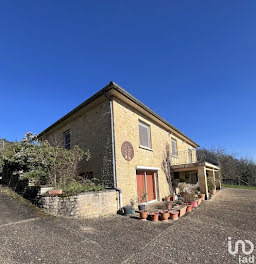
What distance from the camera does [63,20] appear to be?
7.95m

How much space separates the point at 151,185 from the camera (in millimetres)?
10383

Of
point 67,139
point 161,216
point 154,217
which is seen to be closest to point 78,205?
point 154,217

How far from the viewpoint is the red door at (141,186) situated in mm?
9056

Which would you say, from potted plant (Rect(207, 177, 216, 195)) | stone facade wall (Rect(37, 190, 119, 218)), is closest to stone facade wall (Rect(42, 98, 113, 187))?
stone facade wall (Rect(37, 190, 119, 218))

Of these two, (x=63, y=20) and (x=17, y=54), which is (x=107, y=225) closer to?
(x=63, y=20)

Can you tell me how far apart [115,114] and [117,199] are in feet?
12.5

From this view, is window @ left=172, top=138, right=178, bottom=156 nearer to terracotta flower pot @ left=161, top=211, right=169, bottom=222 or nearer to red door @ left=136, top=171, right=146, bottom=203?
red door @ left=136, top=171, right=146, bottom=203

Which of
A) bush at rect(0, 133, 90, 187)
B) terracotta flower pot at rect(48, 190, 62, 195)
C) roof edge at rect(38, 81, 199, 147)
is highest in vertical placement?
roof edge at rect(38, 81, 199, 147)

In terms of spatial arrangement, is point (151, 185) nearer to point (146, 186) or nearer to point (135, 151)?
point (146, 186)

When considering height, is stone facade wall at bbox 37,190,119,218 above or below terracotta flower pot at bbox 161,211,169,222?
above

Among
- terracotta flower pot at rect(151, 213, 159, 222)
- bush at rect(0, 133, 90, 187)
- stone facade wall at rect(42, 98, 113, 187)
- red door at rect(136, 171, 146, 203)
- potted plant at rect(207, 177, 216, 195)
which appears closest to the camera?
terracotta flower pot at rect(151, 213, 159, 222)

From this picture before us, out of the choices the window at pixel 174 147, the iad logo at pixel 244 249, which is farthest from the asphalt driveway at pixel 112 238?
the window at pixel 174 147

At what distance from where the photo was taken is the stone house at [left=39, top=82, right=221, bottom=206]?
7887 millimetres

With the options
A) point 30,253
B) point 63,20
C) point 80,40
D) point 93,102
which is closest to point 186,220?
point 30,253
